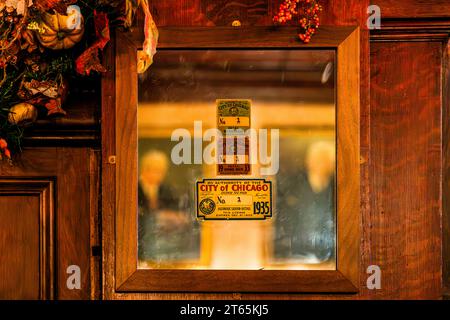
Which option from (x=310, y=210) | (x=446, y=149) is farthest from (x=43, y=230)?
(x=446, y=149)

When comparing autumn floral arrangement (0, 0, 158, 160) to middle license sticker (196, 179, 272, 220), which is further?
middle license sticker (196, 179, 272, 220)

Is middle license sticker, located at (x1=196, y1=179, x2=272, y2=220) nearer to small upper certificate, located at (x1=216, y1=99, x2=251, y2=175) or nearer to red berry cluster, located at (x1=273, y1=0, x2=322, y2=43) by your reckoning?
small upper certificate, located at (x1=216, y1=99, x2=251, y2=175)

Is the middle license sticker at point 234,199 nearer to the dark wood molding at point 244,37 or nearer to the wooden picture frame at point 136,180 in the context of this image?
the wooden picture frame at point 136,180

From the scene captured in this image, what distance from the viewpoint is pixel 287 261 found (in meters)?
1.82

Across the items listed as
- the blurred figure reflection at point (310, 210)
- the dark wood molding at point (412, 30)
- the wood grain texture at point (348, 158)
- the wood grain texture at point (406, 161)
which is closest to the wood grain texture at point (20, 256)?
the blurred figure reflection at point (310, 210)

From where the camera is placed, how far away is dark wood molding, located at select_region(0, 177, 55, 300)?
1879 mm

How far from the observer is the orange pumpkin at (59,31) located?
1.68m

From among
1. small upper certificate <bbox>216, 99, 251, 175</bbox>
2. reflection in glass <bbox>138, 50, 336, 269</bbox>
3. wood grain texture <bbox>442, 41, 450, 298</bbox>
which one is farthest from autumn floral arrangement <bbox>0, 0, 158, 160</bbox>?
wood grain texture <bbox>442, 41, 450, 298</bbox>

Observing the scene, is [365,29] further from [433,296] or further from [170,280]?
[170,280]

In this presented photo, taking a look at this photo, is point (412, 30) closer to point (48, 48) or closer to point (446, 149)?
point (446, 149)

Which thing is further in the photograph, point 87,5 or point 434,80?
point 434,80

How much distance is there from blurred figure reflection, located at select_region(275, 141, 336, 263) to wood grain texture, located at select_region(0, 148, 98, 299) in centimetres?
82

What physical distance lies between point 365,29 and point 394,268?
99 centimetres

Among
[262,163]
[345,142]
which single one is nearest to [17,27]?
[262,163]
